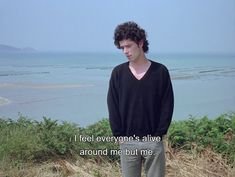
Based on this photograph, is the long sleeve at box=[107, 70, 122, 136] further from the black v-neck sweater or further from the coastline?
the coastline

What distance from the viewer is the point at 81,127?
16.5ft

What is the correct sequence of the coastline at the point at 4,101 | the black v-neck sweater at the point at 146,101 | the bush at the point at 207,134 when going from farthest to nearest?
the coastline at the point at 4,101 → the bush at the point at 207,134 → the black v-neck sweater at the point at 146,101

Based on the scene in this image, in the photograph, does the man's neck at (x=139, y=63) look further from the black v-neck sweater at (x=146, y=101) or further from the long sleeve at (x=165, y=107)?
the long sleeve at (x=165, y=107)

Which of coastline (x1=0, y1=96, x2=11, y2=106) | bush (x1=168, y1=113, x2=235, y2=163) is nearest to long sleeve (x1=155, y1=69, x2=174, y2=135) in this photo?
bush (x1=168, y1=113, x2=235, y2=163)

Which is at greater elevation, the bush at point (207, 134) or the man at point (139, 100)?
the man at point (139, 100)

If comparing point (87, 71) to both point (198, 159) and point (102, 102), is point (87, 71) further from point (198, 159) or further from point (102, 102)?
point (198, 159)

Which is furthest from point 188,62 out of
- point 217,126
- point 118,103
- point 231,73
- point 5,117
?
point 118,103

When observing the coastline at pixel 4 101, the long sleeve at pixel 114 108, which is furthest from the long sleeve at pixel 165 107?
the coastline at pixel 4 101

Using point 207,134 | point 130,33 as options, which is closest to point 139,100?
point 130,33

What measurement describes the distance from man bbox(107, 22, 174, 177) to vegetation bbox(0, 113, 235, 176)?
1.53 metres

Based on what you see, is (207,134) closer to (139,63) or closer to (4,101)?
(139,63)

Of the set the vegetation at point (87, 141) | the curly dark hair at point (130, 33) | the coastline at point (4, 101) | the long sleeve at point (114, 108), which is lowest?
the vegetation at point (87, 141)

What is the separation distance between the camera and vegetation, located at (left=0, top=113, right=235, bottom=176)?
4355 millimetres

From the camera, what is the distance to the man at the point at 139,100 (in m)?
2.67
